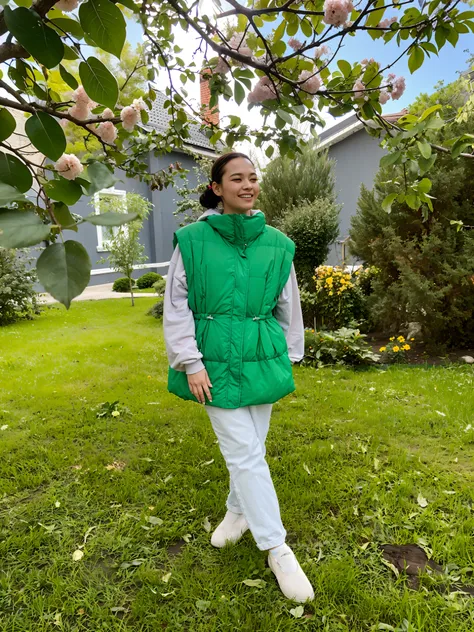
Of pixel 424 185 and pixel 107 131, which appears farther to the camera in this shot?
pixel 107 131

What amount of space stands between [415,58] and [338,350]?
12.8 feet

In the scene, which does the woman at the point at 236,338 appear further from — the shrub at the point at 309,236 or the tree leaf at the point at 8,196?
the shrub at the point at 309,236

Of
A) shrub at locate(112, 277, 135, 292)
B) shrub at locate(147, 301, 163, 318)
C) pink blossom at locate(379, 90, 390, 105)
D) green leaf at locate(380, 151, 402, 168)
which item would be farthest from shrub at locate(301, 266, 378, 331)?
shrub at locate(112, 277, 135, 292)

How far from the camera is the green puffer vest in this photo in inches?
68.2

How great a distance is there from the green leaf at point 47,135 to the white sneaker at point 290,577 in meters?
1.66

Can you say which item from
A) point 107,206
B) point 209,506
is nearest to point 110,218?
point 209,506

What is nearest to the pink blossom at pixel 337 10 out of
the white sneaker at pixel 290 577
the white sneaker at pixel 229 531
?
the white sneaker at pixel 290 577

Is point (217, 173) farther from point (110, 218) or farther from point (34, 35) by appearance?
point (110, 218)

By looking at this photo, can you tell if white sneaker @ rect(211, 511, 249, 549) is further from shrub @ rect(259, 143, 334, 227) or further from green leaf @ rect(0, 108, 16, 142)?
shrub @ rect(259, 143, 334, 227)

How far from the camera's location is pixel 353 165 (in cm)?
1380

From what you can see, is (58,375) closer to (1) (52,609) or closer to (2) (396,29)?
(1) (52,609)

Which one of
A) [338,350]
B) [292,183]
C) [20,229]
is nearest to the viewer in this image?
[20,229]

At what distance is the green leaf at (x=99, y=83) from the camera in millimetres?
804

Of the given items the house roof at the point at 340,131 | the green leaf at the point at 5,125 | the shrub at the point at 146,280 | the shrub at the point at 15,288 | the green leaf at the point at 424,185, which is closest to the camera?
the green leaf at the point at 5,125
